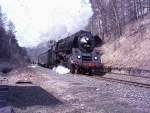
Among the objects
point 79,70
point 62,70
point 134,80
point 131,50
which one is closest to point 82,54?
point 79,70

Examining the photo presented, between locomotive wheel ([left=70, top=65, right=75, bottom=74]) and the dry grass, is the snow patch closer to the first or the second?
locomotive wheel ([left=70, top=65, right=75, bottom=74])

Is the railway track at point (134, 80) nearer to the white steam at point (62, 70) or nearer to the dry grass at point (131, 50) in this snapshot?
the dry grass at point (131, 50)

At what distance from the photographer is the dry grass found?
1471 inches

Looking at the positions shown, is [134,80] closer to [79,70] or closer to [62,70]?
[79,70]

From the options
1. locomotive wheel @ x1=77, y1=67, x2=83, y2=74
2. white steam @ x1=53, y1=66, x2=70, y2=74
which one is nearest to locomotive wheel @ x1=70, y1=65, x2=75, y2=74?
locomotive wheel @ x1=77, y1=67, x2=83, y2=74

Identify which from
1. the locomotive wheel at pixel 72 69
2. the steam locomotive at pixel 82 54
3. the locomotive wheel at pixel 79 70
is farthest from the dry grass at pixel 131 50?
the locomotive wheel at pixel 72 69

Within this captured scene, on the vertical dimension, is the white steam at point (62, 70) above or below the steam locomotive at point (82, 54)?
below

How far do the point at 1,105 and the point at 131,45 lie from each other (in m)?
35.3

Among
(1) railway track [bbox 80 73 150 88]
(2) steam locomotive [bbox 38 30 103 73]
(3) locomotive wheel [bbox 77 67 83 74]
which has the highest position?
(2) steam locomotive [bbox 38 30 103 73]

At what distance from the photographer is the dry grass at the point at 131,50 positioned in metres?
37.4

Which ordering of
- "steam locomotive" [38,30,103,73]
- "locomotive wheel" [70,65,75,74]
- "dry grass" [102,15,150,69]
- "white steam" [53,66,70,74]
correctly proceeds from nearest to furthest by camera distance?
1. "steam locomotive" [38,30,103,73]
2. "locomotive wheel" [70,65,75,74]
3. "white steam" [53,66,70,74]
4. "dry grass" [102,15,150,69]

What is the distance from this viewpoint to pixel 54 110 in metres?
11.8

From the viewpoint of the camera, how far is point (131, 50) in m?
44.1

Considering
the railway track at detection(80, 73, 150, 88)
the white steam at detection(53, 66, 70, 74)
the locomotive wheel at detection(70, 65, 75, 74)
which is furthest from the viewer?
the white steam at detection(53, 66, 70, 74)
